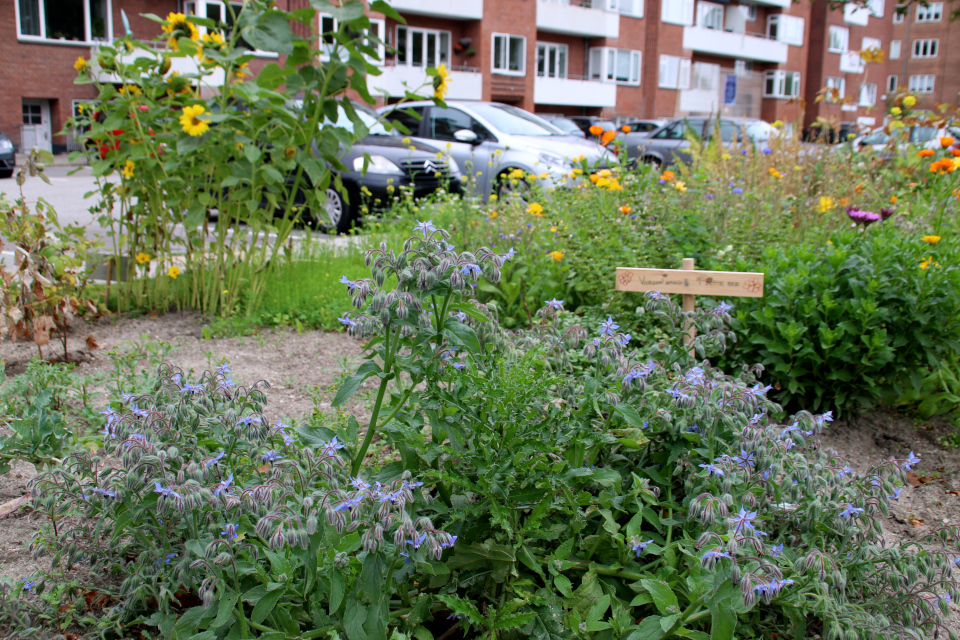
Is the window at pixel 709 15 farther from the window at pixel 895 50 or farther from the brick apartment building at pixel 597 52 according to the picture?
the window at pixel 895 50

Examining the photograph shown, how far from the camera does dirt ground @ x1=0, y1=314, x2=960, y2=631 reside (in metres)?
2.42

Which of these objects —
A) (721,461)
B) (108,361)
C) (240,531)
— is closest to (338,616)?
(240,531)

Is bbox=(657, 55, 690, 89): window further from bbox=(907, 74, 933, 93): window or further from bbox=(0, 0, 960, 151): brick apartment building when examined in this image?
bbox=(907, 74, 933, 93): window

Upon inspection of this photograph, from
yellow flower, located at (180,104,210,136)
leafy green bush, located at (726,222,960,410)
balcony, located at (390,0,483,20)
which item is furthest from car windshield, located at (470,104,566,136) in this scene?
balcony, located at (390,0,483,20)

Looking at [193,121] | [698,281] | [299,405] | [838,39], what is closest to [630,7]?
[838,39]

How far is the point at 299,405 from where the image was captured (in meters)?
3.19

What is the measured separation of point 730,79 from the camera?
35406 millimetres

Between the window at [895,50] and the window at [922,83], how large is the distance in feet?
6.60

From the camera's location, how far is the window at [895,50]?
5284 cm

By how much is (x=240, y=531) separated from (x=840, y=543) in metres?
1.60

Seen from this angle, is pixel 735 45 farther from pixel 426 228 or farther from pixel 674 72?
pixel 426 228

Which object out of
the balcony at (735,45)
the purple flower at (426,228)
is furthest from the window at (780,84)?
the purple flower at (426,228)

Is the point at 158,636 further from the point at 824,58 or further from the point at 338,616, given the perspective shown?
the point at 824,58

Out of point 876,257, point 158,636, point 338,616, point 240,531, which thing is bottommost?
point 158,636
